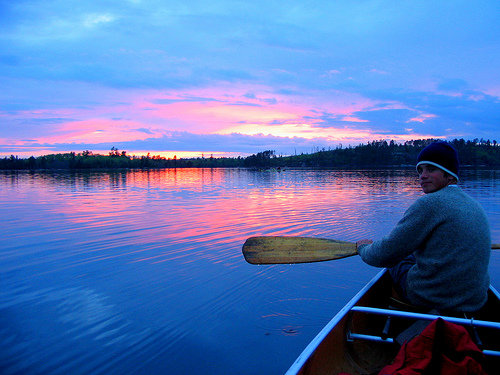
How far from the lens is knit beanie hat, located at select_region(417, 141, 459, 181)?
296cm

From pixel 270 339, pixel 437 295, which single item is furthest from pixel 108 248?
pixel 437 295

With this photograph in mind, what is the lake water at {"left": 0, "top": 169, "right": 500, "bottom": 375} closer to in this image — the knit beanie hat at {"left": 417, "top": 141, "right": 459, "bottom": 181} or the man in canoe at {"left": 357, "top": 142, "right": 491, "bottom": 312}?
the man in canoe at {"left": 357, "top": 142, "right": 491, "bottom": 312}

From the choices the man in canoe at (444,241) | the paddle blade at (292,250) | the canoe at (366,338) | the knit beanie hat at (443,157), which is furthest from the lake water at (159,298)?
the knit beanie hat at (443,157)

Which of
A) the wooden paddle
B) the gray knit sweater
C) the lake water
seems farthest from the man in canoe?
the lake water

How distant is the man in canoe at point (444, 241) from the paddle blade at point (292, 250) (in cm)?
190

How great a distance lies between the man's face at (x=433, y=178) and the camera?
119 inches

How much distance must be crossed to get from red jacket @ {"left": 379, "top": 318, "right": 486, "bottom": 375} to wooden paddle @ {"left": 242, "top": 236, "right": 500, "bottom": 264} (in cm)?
263

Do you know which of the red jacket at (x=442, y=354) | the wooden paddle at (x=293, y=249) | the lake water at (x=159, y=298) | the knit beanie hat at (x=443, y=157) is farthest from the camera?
the wooden paddle at (x=293, y=249)

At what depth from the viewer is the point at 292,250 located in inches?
215

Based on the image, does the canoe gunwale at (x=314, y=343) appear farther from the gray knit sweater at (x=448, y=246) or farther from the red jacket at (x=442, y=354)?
the gray knit sweater at (x=448, y=246)

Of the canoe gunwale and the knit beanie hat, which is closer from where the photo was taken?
the canoe gunwale

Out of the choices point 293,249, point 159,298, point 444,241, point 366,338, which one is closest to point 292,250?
point 293,249

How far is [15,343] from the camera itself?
14.8 feet

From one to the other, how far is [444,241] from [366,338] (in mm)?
1243
